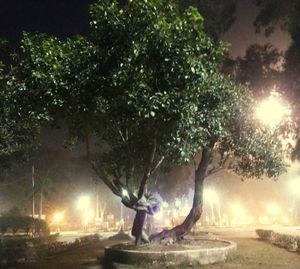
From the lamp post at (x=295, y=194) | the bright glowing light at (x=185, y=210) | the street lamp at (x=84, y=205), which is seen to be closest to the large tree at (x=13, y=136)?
the street lamp at (x=84, y=205)

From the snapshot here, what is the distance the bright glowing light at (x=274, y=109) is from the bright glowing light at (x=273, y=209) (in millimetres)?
45241

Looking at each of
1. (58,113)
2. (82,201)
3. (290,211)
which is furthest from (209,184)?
(58,113)

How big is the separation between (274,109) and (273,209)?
5020cm

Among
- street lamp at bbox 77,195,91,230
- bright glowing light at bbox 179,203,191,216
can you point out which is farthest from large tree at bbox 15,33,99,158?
bright glowing light at bbox 179,203,191,216

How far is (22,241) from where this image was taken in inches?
1257

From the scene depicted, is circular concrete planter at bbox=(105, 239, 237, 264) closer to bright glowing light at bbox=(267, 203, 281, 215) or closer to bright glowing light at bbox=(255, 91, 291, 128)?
bright glowing light at bbox=(255, 91, 291, 128)

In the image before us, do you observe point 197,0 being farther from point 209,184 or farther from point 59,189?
point 209,184

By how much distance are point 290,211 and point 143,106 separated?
62.0m

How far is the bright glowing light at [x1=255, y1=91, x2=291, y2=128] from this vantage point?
26873 millimetres

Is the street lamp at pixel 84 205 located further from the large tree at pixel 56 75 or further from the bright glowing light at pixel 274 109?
the large tree at pixel 56 75

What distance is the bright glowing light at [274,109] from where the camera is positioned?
26.9 meters

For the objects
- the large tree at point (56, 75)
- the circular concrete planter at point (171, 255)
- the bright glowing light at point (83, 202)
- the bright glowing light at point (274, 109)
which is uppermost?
the bright glowing light at point (274, 109)

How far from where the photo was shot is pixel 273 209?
75750mm

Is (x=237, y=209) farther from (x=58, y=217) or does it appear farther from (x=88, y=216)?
(x=58, y=217)
